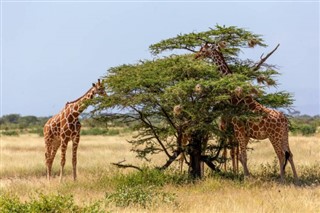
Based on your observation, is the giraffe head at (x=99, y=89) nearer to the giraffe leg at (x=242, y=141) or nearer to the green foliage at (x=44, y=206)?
the giraffe leg at (x=242, y=141)

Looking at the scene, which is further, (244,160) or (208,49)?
(208,49)

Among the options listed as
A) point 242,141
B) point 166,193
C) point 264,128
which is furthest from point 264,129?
point 166,193

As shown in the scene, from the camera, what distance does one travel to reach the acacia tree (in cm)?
1348

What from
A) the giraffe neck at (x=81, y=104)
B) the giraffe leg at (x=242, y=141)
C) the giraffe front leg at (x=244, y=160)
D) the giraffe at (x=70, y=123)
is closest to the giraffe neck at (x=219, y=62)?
the giraffe leg at (x=242, y=141)

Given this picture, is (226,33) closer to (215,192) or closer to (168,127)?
(168,127)

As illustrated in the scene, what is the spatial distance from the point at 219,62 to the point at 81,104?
3962 mm

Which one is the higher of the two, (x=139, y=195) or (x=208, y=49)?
(x=208, y=49)

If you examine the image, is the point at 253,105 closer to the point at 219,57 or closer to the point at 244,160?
the point at 244,160

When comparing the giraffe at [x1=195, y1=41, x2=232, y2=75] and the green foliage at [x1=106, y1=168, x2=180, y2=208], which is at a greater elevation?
the giraffe at [x1=195, y1=41, x2=232, y2=75]

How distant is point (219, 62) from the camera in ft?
49.8

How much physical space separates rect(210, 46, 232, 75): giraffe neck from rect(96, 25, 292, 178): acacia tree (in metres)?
0.29

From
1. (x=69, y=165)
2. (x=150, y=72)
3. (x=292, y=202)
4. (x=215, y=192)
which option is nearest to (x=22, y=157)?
(x=69, y=165)

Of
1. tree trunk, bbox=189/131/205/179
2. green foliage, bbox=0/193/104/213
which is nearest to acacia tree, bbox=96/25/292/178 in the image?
tree trunk, bbox=189/131/205/179

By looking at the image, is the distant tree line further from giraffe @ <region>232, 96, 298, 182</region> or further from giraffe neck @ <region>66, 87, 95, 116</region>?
giraffe @ <region>232, 96, 298, 182</region>
